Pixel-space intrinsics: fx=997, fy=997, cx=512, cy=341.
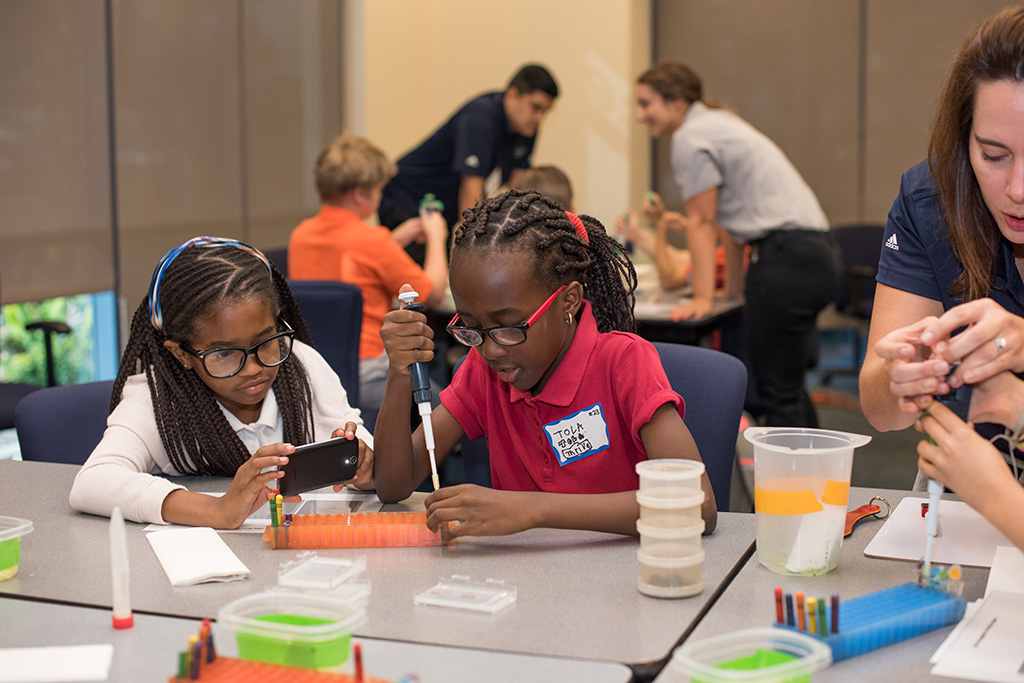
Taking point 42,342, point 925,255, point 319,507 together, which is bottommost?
point 42,342

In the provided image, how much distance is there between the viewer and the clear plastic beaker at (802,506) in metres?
1.22

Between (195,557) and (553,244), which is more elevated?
(553,244)

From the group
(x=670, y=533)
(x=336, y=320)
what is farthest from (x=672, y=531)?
(x=336, y=320)

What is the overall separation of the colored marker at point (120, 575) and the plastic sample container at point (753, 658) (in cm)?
60

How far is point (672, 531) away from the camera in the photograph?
116 cm

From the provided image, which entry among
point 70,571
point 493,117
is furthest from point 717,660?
point 493,117

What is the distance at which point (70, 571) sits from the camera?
129 cm

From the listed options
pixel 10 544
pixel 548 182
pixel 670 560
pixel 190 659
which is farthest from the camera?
pixel 548 182

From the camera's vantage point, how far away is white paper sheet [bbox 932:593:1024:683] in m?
0.97

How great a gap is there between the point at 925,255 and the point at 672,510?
0.68 m

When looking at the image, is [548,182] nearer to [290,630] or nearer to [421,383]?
[421,383]

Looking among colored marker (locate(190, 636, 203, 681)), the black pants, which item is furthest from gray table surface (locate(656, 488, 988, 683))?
the black pants

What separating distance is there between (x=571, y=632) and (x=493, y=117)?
3599 mm

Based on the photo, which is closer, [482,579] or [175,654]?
[175,654]
